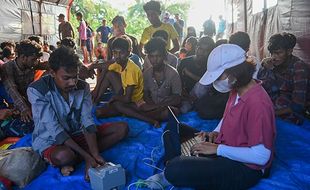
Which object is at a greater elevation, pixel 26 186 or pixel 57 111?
pixel 57 111

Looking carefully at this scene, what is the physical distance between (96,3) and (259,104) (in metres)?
19.3

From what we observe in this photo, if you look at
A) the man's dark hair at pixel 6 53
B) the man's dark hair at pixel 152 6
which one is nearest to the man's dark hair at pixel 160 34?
the man's dark hair at pixel 152 6

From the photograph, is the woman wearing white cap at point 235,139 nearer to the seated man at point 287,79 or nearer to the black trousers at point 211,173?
the black trousers at point 211,173

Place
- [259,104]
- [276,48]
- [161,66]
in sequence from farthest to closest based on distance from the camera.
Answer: [161,66] < [276,48] < [259,104]

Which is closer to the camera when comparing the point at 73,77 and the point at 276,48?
the point at 73,77

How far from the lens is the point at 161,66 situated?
3.66 meters

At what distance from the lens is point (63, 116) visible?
2658mm

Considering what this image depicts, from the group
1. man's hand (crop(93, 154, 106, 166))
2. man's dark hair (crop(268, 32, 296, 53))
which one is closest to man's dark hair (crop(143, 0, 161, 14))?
man's dark hair (crop(268, 32, 296, 53))

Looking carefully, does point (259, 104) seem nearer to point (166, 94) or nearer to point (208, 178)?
point (208, 178)

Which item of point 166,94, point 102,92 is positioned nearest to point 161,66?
point 166,94

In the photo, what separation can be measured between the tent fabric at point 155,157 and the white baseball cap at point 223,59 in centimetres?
81

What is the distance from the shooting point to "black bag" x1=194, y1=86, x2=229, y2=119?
3.53 metres

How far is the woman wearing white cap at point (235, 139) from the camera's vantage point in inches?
71.1

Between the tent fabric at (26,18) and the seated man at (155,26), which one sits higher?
the tent fabric at (26,18)
